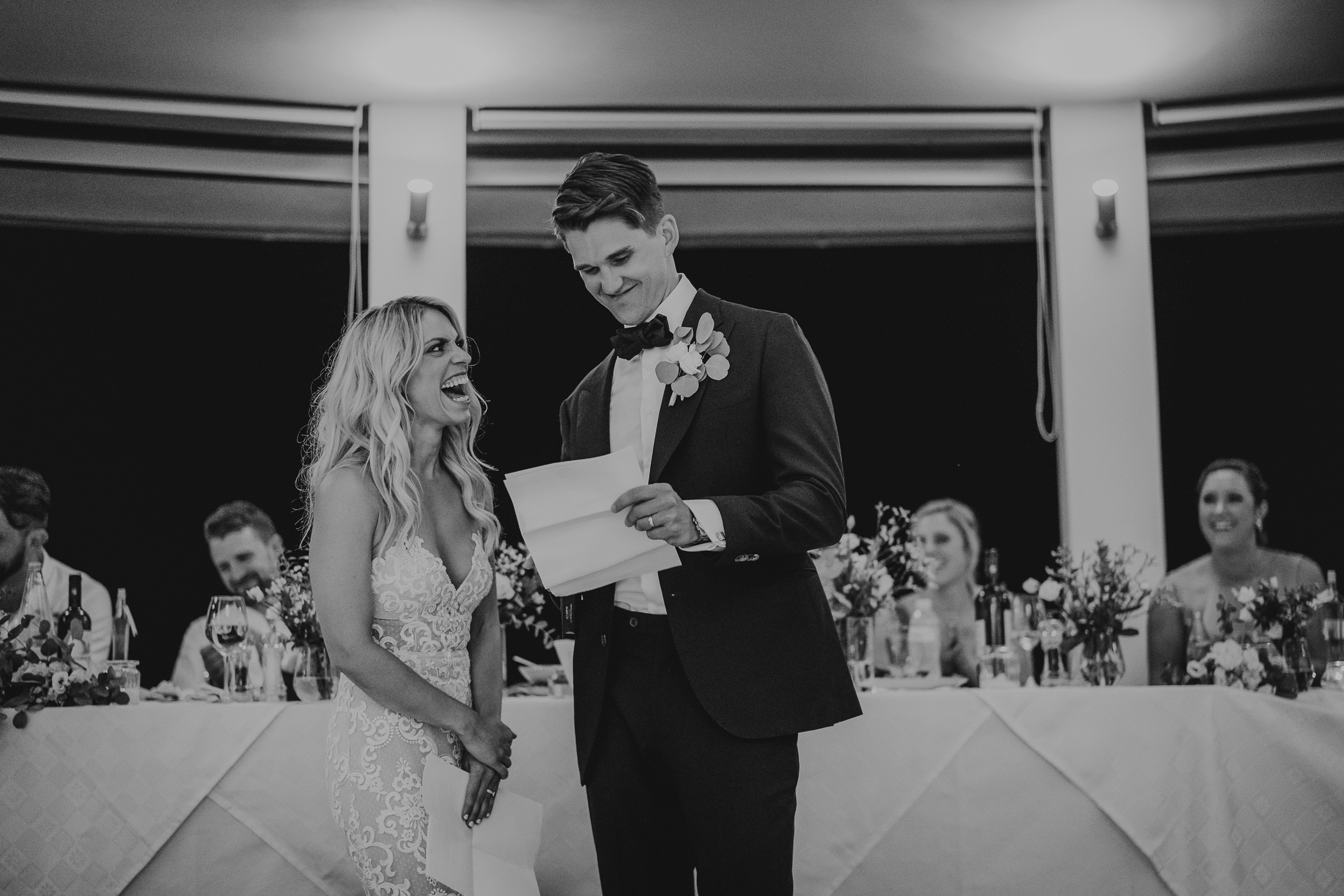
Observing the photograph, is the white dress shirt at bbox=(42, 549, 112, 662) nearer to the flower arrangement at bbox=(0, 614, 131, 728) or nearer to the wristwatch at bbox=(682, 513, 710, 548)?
the flower arrangement at bbox=(0, 614, 131, 728)

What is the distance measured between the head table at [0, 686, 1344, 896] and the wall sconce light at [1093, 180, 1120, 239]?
7.66ft

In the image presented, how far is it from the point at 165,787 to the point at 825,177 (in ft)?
11.7

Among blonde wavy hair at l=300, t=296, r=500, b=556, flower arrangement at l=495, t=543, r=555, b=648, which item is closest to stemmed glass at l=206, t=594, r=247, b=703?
flower arrangement at l=495, t=543, r=555, b=648

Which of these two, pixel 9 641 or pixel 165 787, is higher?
pixel 9 641

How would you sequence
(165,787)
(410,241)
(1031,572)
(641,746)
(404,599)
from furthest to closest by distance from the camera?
(1031,572)
(410,241)
(165,787)
(404,599)
(641,746)

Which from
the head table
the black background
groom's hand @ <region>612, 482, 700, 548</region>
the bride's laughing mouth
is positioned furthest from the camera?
the black background

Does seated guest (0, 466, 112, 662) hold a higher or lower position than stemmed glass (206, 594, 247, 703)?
higher

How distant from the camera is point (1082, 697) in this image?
10.4 ft

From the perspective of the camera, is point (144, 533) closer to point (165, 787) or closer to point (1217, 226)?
point (165, 787)

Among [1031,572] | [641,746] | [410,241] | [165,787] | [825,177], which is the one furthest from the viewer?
[1031,572]

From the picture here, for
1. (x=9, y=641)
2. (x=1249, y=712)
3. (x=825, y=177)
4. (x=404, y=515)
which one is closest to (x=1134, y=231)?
(x=825, y=177)

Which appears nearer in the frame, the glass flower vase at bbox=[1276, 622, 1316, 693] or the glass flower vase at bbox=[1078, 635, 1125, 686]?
the glass flower vase at bbox=[1276, 622, 1316, 693]

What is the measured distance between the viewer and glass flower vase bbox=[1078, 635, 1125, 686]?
3555 mm

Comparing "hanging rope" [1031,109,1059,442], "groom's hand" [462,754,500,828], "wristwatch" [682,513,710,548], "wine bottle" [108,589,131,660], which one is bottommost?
"groom's hand" [462,754,500,828]
